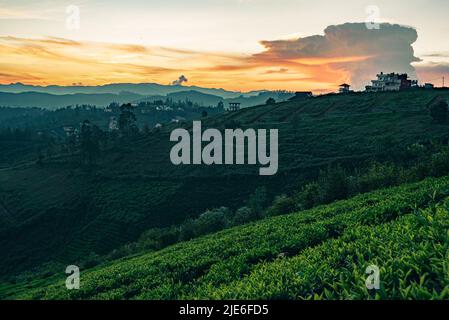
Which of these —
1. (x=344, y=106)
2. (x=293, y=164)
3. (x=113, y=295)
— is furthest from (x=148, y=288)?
(x=344, y=106)

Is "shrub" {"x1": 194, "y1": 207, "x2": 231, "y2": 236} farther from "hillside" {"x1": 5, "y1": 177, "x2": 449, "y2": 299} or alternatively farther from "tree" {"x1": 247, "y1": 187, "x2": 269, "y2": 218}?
"hillside" {"x1": 5, "y1": 177, "x2": 449, "y2": 299}

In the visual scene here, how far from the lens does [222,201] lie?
105625mm

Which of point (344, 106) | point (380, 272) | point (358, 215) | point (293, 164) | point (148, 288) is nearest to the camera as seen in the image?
point (380, 272)

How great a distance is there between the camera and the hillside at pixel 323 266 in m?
10.4

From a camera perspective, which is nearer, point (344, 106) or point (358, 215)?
point (358, 215)

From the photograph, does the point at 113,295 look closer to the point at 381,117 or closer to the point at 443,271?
the point at 443,271

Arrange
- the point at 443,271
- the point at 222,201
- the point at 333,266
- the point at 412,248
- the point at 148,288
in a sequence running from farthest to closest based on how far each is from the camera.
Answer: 1. the point at 222,201
2. the point at 148,288
3. the point at 333,266
4. the point at 412,248
5. the point at 443,271

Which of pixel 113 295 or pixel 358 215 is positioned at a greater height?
pixel 358 215

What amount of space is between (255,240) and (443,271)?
15.3 metres
